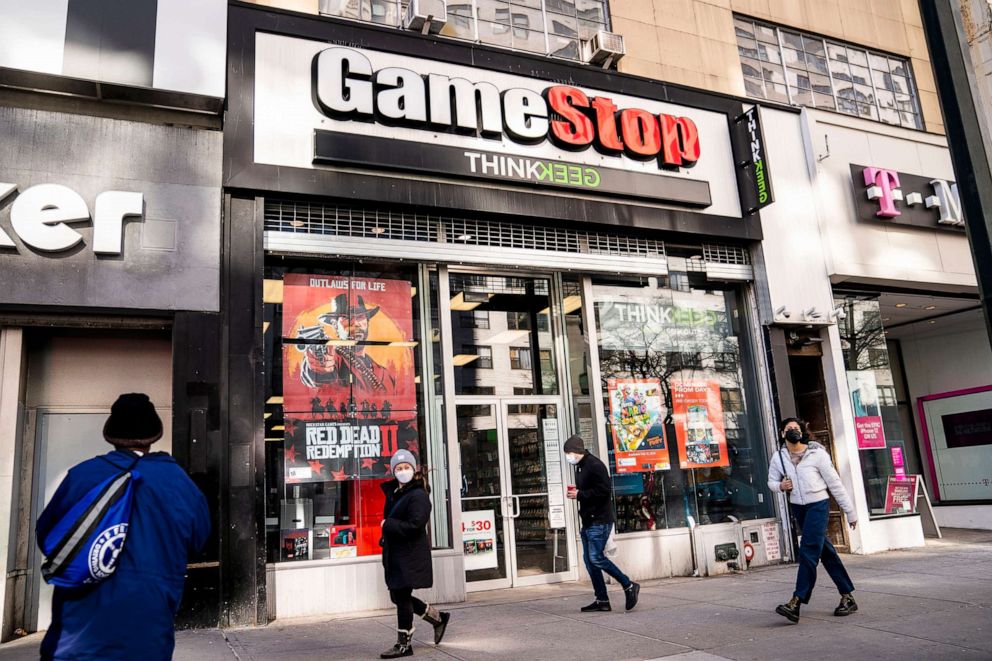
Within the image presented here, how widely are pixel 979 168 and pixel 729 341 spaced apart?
25.1 ft

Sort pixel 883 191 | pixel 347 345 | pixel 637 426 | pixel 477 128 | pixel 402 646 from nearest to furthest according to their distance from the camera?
1. pixel 402 646
2. pixel 347 345
3. pixel 477 128
4. pixel 637 426
5. pixel 883 191

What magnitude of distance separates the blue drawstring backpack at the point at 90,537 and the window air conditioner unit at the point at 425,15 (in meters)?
8.53

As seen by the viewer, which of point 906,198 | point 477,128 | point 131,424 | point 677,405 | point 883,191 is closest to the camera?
point 131,424

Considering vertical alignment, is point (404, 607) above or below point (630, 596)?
above

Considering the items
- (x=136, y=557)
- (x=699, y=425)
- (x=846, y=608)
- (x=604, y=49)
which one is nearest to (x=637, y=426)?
(x=699, y=425)

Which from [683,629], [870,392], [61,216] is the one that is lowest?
[683,629]

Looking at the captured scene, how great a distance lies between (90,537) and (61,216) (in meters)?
5.97

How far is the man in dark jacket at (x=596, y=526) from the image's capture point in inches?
309

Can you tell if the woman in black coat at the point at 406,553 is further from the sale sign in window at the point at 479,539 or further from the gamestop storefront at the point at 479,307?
the sale sign in window at the point at 479,539

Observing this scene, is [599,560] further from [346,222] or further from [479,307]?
[346,222]

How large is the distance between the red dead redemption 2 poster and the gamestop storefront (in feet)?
0.09

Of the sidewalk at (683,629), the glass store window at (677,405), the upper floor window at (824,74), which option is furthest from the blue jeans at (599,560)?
the upper floor window at (824,74)

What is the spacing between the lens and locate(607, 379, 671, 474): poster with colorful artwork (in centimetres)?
1064

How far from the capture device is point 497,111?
33.4 feet
